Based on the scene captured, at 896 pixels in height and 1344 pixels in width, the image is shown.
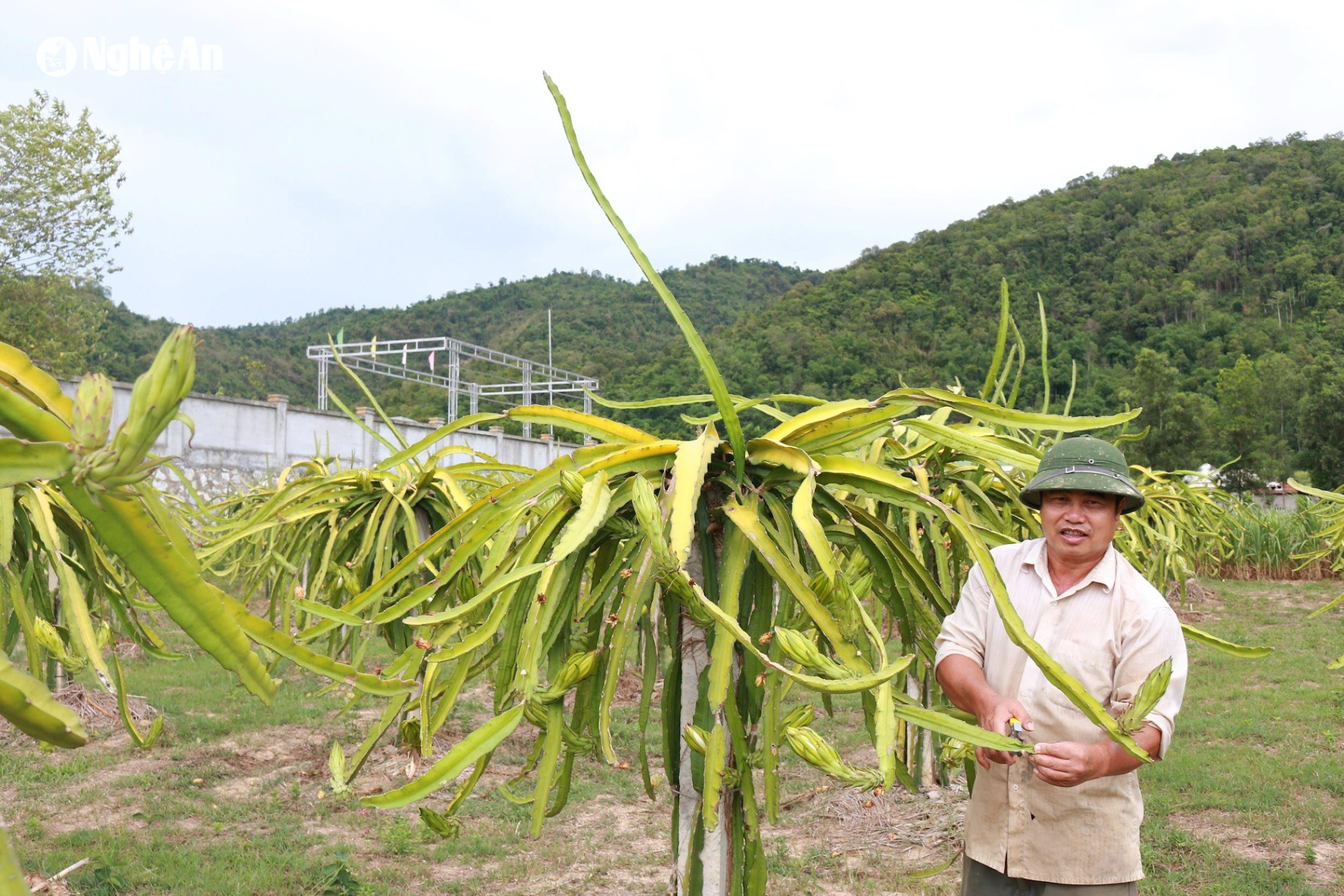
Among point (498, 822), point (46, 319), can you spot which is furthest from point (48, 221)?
point (498, 822)

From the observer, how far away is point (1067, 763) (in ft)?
5.17

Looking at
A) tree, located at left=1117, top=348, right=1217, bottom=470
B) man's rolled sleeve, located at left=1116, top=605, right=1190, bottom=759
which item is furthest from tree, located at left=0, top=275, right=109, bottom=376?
tree, located at left=1117, top=348, right=1217, bottom=470

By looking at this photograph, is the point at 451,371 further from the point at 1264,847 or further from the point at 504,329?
the point at 504,329

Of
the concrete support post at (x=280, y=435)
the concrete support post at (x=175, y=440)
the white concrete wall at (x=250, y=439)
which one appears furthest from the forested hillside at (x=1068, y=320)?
the concrete support post at (x=175, y=440)

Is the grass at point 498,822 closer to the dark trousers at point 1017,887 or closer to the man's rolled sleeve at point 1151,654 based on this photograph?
the dark trousers at point 1017,887

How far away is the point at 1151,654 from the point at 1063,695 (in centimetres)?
Answer: 18

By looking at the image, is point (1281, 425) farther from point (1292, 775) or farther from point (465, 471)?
point (465, 471)

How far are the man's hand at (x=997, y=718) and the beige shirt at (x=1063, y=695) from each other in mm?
120

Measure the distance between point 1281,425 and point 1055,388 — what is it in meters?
5.81

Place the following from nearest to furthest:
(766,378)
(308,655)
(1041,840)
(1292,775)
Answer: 1. (308,655)
2. (1041,840)
3. (1292,775)
4. (766,378)

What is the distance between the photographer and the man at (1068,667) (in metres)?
1.83

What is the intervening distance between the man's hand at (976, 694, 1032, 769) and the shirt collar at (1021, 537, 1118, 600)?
11.4 inches

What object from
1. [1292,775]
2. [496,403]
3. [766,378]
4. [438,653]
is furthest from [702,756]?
[496,403]

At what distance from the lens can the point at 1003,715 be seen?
1656 millimetres
